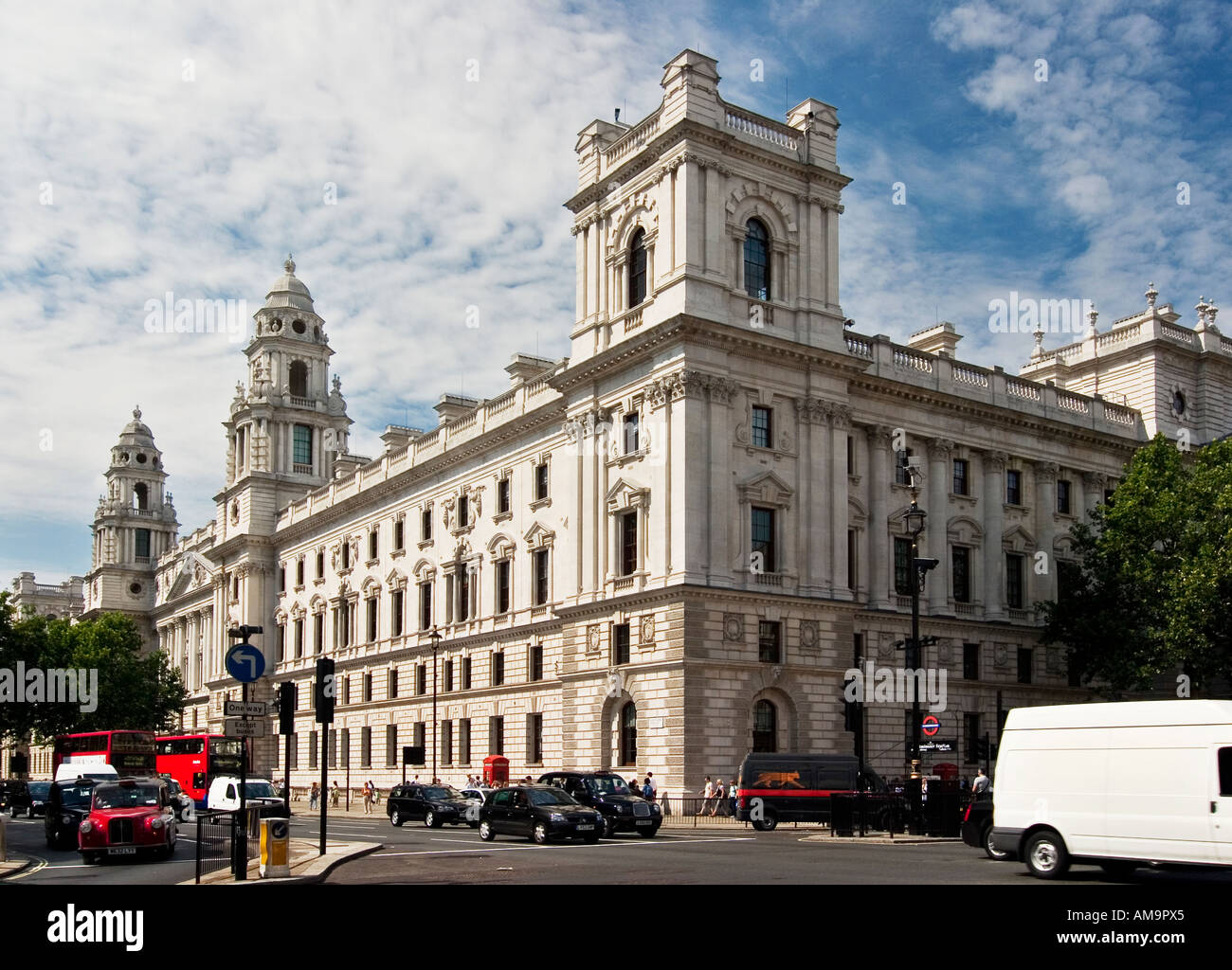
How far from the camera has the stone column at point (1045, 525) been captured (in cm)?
5838

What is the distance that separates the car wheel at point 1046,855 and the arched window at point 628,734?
2756 cm

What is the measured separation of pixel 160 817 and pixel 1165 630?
119 ft

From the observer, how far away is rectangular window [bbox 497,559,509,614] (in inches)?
2378

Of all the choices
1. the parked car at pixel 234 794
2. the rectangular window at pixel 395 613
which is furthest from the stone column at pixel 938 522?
the rectangular window at pixel 395 613

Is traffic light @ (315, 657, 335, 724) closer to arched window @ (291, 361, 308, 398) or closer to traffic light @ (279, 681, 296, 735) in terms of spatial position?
traffic light @ (279, 681, 296, 735)

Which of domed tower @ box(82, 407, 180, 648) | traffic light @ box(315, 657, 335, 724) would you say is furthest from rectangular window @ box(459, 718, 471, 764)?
domed tower @ box(82, 407, 180, 648)

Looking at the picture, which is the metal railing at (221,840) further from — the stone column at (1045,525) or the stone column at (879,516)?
the stone column at (1045,525)

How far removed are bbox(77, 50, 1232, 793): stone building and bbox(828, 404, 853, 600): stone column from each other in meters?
0.11

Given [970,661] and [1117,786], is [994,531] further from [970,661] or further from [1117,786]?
[1117,786]
